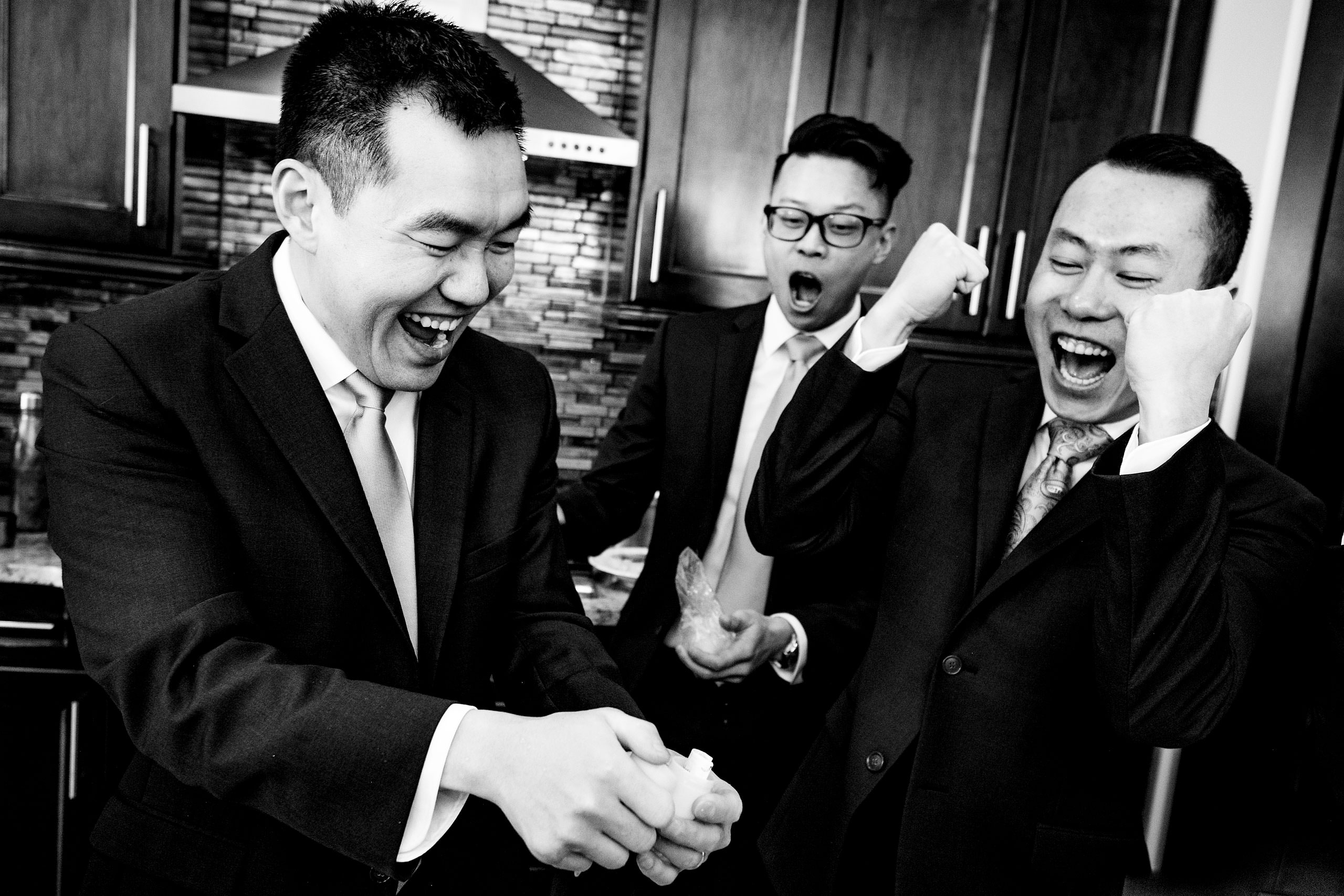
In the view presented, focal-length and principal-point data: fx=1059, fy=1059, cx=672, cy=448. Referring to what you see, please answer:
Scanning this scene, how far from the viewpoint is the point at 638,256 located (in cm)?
282

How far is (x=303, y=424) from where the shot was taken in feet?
3.97

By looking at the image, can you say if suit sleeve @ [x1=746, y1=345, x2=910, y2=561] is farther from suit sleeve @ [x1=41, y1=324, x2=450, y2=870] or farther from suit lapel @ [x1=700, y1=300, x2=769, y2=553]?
suit sleeve @ [x1=41, y1=324, x2=450, y2=870]

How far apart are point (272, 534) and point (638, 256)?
1.78 meters

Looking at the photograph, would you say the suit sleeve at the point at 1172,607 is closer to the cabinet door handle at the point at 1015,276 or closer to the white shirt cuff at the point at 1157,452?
the white shirt cuff at the point at 1157,452

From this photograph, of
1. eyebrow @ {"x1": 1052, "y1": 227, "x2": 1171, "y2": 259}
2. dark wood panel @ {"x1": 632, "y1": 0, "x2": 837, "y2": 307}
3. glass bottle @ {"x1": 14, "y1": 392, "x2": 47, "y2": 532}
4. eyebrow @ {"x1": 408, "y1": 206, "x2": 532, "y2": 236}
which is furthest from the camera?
dark wood panel @ {"x1": 632, "y1": 0, "x2": 837, "y2": 307}

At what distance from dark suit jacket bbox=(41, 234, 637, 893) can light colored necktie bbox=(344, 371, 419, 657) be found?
0.6 inches

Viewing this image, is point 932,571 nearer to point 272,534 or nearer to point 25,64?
point 272,534

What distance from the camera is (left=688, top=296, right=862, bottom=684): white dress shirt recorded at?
216 cm

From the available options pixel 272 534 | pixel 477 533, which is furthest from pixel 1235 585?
pixel 272 534

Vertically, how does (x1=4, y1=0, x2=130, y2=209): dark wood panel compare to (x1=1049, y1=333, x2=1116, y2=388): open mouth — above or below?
above

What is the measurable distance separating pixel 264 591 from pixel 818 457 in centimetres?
76

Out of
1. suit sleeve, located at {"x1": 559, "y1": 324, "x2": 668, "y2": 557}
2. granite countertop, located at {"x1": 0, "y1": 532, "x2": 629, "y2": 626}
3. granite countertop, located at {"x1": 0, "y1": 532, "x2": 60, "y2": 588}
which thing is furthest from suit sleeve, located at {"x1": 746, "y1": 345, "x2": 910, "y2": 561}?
granite countertop, located at {"x1": 0, "y1": 532, "x2": 60, "y2": 588}

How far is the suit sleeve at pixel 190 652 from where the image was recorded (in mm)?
1036

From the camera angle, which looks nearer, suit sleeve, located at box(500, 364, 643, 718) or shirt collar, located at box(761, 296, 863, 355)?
suit sleeve, located at box(500, 364, 643, 718)
